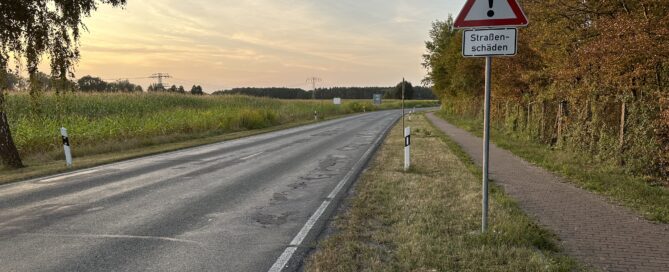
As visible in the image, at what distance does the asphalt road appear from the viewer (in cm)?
448

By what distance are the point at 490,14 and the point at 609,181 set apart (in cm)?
548

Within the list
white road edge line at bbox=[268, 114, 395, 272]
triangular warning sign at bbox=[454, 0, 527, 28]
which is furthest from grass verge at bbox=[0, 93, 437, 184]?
triangular warning sign at bbox=[454, 0, 527, 28]

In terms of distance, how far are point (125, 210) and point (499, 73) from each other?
15485 millimetres

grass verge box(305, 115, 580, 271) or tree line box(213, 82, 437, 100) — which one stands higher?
tree line box(213, 82, 437, 100)

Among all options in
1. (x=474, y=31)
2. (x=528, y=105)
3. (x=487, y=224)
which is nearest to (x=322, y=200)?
(x=487, y=224)

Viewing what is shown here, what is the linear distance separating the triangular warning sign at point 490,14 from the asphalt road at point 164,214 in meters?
3.21

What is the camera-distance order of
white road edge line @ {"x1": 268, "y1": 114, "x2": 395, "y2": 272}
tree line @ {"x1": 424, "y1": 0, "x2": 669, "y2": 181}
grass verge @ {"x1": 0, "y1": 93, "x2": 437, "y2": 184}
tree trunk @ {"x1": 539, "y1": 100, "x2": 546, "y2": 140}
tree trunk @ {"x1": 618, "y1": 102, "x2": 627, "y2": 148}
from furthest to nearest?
tree trunk @ {"x1": 539, "y1": 100, "x2": 546, "y2": 140}
grass verge @ {"x1": 0, "y1": 93, "x2": 437, "y2": 184}
tree trunk @ {"x1": 618, "y1": 102, "x2": 627, "y2": 148}
tree line @ {"x1": 424, "y1": 0, "x2": 669, "y2": 181}
white road edge line @ {"x1": 268, "y1": 114, "x2": 395, "y2": 272}

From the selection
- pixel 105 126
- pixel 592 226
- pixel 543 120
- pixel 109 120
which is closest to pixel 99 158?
pixel 105 126

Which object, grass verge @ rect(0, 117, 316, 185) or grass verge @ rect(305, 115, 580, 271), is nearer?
grass verge @ rect(305, 115, 580, 271)

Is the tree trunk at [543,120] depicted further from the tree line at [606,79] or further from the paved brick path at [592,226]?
the paved brick path at [592,226]

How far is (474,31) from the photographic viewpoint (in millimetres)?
4684

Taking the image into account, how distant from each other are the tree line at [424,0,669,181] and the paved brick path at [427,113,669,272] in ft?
6.41

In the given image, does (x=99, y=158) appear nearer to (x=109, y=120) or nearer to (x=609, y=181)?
(x=109, y=120)

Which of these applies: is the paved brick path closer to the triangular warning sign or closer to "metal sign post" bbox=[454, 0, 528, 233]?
"metal sign post" bbox=[454, 0, 528, 233]
